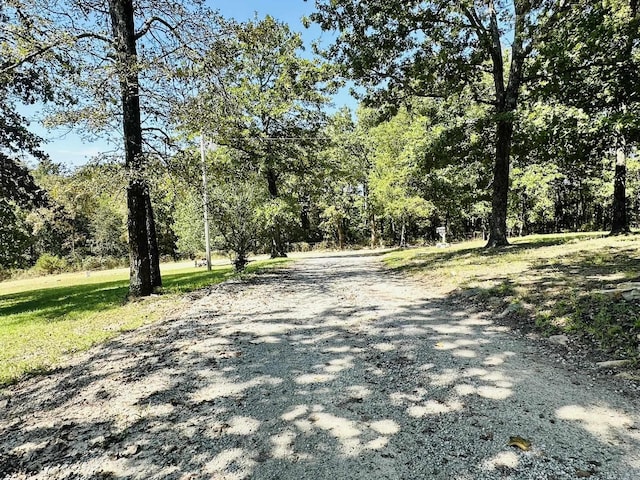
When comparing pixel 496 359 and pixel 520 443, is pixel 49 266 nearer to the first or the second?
pixel 496 359

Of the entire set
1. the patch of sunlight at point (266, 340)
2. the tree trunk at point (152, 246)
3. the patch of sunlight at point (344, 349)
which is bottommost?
the patch of sunlight at point (344, 349)

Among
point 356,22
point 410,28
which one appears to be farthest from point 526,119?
point 356,22

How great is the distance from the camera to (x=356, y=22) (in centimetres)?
1168

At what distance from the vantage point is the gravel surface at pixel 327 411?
231 centimetres

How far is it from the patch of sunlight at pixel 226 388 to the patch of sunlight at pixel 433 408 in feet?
4.02

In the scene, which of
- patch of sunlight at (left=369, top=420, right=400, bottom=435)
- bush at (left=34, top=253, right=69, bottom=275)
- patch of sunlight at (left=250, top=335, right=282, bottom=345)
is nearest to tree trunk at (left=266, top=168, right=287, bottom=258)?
patch of sunlight at (left=250, top=335, right=282, bottom=345)

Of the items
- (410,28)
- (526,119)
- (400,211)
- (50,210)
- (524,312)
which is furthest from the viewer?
(400,211)

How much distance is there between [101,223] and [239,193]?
39421 millimetres

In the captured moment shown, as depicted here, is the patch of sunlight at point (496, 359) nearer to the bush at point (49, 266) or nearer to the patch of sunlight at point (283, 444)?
the patch of sunlight at point (283, 444)

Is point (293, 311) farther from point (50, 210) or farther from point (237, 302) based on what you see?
point (50, 210)

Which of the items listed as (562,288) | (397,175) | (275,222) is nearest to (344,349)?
(562,288)

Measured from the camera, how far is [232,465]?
2.36m

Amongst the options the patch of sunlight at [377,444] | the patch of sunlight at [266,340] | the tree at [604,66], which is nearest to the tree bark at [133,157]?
the patch of sunlight at [266,340]

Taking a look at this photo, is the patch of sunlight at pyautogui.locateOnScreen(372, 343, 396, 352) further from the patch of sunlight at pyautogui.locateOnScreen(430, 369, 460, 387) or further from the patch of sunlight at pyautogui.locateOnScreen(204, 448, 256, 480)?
the patch of sunlight at pyautogui.locateOnScreen(204, 448, 256, 480)
